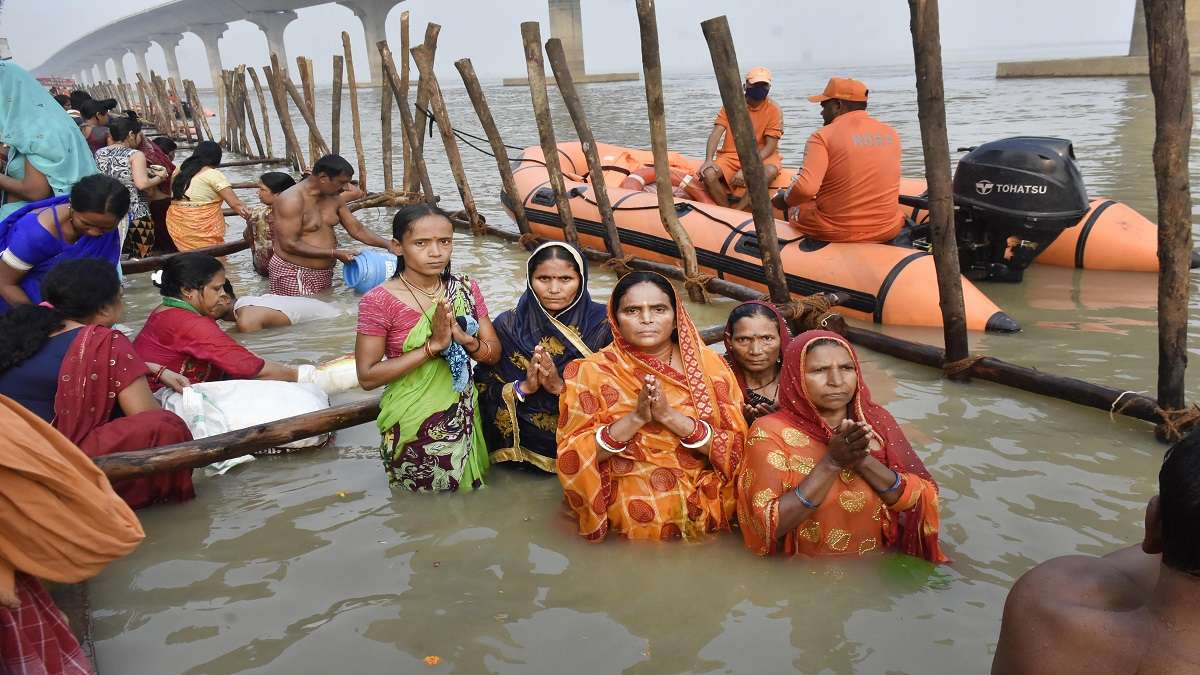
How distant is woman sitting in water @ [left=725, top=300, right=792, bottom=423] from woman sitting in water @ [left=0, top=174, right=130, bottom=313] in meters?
3.16

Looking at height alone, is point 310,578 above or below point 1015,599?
below

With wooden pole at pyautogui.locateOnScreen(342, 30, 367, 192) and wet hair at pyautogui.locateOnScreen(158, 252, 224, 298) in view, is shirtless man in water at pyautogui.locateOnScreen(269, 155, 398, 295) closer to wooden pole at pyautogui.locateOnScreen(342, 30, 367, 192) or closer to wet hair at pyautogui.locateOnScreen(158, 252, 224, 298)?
wet hair at pyautogui.locateOnScreen(158, 252, 224, 298)

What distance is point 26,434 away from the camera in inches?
76.0

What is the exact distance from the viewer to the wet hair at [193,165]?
7.94 m

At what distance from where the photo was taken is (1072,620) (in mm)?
1383

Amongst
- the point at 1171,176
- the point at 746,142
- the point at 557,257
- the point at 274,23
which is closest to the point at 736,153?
the point at 746,142

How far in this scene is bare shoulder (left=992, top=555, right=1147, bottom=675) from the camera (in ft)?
4.37

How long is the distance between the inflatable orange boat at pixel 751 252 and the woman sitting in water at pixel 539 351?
2.99 meters

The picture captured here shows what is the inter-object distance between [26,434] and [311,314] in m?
4.80

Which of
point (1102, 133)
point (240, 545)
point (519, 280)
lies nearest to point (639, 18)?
point (519, 280)

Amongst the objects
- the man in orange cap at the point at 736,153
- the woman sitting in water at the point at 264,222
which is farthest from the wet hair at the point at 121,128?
the man in orange cap at the point at 736,153

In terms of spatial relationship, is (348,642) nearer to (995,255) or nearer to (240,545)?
(240,545)

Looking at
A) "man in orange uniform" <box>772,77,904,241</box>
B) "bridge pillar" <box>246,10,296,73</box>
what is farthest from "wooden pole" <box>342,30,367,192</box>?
"bridge pillar" <box>246,10,296,73</box>

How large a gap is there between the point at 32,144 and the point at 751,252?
4834 mm
